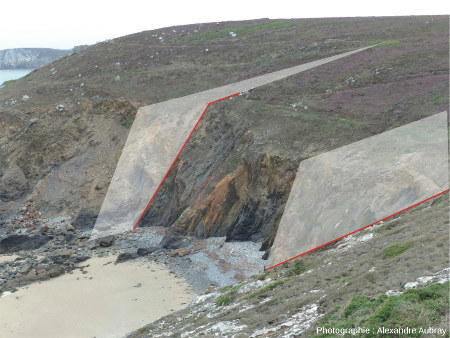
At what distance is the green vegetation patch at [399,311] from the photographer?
1005cm

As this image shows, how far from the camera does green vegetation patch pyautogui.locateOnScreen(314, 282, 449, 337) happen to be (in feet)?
33.0

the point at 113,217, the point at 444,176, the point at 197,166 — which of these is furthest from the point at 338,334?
the point at 113,217

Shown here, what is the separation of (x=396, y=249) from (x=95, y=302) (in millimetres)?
18168

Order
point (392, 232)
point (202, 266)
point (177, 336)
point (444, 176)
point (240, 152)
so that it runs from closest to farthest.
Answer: point (177, 336) < point (392, 232) < point (444, 176) < point (202, 266) < point (240, 152)

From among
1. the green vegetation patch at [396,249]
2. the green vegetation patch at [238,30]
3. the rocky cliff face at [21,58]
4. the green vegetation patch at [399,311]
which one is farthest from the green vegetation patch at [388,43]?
the rocky cliff face at [21,58]

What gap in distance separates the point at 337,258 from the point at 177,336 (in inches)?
275

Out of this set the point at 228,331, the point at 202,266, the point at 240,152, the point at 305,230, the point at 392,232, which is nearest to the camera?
the point at 228,331

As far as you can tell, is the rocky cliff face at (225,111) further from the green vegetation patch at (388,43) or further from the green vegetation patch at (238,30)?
the green vegetation patch at (238,30)

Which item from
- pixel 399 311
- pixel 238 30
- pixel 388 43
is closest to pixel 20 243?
pixel 399 311

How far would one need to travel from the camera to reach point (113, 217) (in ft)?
130

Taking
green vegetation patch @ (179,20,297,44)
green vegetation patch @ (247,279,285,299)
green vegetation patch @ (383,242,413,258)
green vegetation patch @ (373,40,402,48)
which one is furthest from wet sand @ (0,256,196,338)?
green vegetation patch @ (179,20,297,44)

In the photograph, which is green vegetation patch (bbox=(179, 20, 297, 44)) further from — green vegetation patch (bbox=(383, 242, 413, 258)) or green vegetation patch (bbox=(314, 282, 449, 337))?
green vegetation patch (bbox=(314, 282, 449, 337))

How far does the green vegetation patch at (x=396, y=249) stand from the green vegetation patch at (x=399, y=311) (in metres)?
3.92

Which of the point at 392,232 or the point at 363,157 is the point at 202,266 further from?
the point at 392,232
